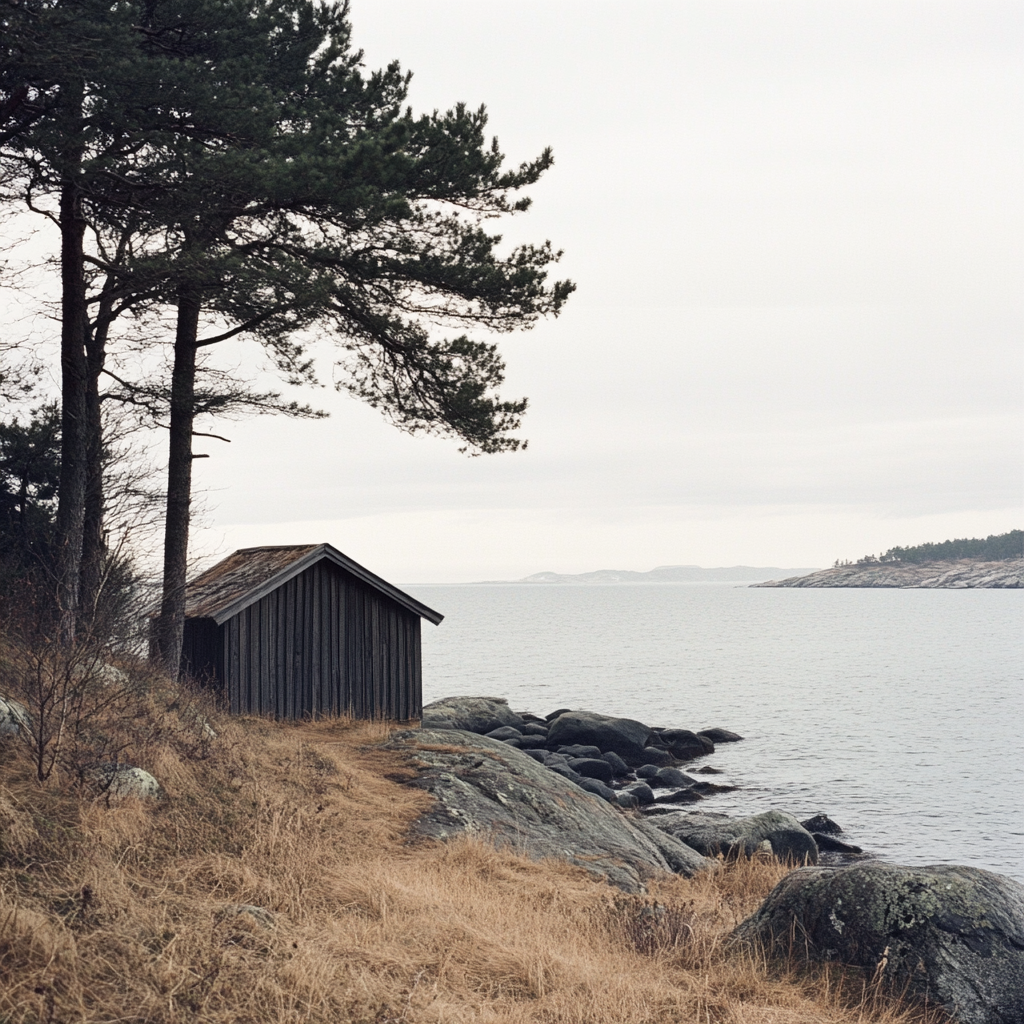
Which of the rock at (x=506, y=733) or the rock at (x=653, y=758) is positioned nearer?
the rock at (x=506, y=733)

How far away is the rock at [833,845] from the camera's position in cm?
2027

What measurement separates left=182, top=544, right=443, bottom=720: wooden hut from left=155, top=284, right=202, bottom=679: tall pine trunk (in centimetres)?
85

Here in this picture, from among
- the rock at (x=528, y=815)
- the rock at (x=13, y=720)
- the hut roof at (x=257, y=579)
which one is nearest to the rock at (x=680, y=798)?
the hut roof at (x=257, y=579)

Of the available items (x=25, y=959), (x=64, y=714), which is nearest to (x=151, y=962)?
(x=25, y=959)

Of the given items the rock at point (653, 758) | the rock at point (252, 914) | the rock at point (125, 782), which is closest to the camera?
the rock at point (252, 914)

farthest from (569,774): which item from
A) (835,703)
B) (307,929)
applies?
(835,703)

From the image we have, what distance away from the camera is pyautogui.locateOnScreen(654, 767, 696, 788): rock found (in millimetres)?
27188

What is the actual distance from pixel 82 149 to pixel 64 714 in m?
8.46

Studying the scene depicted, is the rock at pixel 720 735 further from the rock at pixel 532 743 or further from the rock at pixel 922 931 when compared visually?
the rock at pixel 922 931

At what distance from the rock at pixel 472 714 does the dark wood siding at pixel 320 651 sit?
8758 mm

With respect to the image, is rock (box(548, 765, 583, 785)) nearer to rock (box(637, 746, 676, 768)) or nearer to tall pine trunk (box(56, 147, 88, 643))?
rock (box(637, 746, 676, 768))

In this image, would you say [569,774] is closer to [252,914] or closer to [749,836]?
[749,836]

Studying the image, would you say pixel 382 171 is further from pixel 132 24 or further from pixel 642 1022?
pixel 642 1022

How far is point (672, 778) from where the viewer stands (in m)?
27.5
